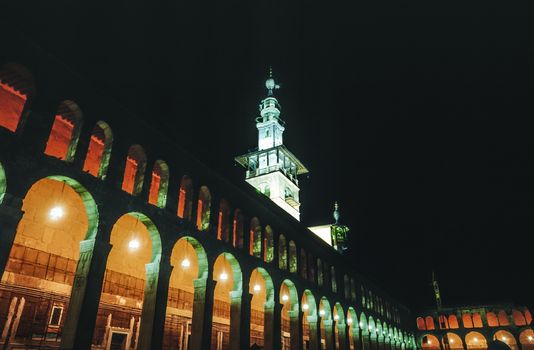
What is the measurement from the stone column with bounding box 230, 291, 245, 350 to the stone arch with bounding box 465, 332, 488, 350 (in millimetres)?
52843

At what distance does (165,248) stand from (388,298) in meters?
35.6

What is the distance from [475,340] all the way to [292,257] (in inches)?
1953

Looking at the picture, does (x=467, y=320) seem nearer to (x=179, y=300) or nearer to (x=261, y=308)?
(x=261, y=308)

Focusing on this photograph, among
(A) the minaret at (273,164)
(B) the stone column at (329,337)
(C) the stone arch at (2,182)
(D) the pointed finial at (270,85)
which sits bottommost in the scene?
(B) the stone column at (329,337)

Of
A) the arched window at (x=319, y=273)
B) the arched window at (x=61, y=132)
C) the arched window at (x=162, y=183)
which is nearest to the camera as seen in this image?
the arched window at (x=61, y=132)

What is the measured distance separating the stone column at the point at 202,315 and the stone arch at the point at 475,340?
55.2 meters

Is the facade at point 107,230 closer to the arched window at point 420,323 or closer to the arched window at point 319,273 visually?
the arched window at point 319,273

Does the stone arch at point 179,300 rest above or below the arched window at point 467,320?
below

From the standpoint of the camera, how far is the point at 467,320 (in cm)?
5803

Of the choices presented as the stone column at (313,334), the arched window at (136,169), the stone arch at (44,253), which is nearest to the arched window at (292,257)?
the stone column at (313,334)

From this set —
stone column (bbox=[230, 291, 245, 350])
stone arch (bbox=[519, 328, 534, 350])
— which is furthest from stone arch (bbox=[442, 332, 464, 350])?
stone column (bbox=[230, 291, 245, 350])

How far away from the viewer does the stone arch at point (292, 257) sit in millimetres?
24825

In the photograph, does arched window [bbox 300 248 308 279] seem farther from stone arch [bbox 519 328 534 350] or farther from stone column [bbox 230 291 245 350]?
stone arch [bbox 519 328 534 350]

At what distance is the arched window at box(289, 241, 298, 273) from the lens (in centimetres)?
2483
